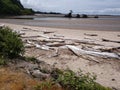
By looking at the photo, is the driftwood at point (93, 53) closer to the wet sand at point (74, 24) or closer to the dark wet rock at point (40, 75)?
the dark wet rock at point (40, 75)

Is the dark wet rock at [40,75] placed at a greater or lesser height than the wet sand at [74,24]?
greater

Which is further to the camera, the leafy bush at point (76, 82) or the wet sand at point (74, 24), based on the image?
the wet sand at point (74, 24)

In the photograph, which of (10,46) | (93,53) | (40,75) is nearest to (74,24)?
(93,53)

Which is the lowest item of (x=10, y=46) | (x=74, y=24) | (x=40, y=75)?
(x=74, y=24)

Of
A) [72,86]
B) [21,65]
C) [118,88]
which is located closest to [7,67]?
[21,65]

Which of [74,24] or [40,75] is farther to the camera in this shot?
[74,24]

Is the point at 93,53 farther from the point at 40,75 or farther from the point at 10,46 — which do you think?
the point at 40,75

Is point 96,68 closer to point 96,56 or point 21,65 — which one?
point 96,56

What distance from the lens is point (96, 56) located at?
10.6m

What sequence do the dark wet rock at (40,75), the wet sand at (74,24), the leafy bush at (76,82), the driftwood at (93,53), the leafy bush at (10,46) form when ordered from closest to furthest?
the leafy bush at (76,82) < the dark wet rock at (40,75) < the leafy bush at (10,46) < the driftwood at (93,53) < the wet sand at (74,24)

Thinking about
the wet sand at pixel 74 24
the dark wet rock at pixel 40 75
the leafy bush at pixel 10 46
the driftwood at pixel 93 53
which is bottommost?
the wet sand at pixel 74 24

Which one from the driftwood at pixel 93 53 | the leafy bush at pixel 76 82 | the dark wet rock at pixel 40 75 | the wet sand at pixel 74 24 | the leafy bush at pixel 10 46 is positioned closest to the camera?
the leafy bush at pixel 76 82

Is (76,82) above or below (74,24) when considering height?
above

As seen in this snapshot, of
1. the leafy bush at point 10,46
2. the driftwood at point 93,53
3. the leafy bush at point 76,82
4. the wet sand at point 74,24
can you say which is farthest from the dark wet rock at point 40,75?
the wet sand at point 74,24
